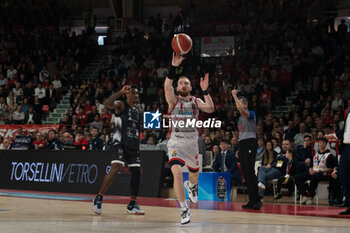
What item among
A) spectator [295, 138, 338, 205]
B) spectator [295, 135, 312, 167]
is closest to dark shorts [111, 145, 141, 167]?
spectator [295, 138, 338, 205]

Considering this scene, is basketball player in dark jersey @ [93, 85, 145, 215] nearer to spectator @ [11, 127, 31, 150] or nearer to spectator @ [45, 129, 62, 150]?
spectator @ [45, 129, 62, 150]

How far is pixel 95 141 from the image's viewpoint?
16.2 meters

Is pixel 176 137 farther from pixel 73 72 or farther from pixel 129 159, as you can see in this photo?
pixel 73 72

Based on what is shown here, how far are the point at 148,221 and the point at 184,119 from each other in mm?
1574

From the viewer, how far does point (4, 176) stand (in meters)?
16.5

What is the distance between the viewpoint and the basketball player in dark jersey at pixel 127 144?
9.38 m

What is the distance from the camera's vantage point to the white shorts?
824 cm

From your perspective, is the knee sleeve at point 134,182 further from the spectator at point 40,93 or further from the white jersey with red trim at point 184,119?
the spectator at point 40,93

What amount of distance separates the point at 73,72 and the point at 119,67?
2.45 m

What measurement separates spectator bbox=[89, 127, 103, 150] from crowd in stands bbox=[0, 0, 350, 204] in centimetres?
3

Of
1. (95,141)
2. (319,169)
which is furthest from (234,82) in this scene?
(319,169)

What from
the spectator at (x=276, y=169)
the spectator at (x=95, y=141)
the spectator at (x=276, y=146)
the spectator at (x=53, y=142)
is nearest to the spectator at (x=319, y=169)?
the spectator at (x=276, y=169)

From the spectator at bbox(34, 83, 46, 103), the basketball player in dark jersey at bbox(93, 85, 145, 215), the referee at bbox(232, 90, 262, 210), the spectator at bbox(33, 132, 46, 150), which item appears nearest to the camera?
the basketball player in dark jersey at bbox(93, 85, 145, 215)

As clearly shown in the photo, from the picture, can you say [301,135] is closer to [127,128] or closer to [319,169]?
[319,169]
